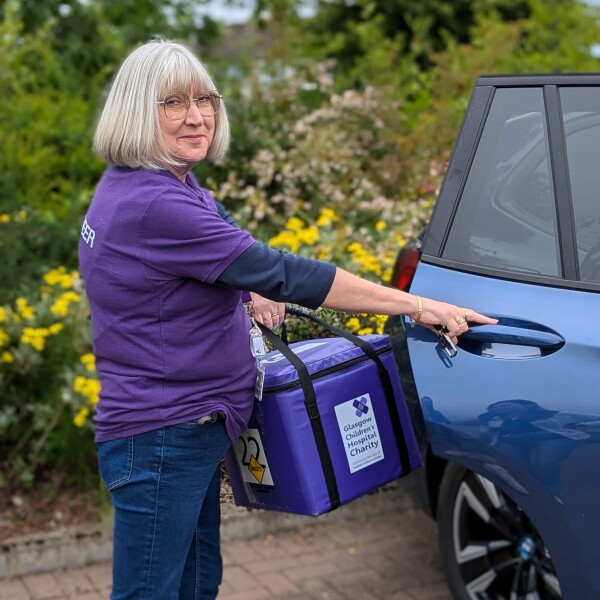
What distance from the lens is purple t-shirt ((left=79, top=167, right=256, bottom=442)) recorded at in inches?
95.3

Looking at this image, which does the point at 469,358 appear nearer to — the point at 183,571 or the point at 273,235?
the point at 183,571

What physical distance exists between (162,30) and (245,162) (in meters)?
2.79

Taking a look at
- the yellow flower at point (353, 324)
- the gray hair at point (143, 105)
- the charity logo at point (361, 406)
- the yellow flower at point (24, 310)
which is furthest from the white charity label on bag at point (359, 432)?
the yellow flower at point (24, 310)

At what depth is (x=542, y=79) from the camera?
112 inches

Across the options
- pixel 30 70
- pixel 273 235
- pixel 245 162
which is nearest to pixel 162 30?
pixel 30 70

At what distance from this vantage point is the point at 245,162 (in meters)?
6.12

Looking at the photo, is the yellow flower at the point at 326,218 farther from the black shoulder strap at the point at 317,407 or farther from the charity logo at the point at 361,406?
the charity logo at the point at 361,406

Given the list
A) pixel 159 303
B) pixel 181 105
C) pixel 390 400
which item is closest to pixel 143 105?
pixel 181 105

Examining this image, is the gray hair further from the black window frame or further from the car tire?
the car tire

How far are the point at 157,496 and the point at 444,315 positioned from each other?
2.81 feet

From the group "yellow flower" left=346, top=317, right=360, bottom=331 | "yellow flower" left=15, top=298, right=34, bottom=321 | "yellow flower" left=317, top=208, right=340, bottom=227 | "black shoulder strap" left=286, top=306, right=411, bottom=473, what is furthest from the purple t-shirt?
"yellow flower" left=317, top=208, right=340, bottom=227

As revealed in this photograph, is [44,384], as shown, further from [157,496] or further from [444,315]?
[444,315]

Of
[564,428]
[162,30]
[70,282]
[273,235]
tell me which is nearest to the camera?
[564,428]

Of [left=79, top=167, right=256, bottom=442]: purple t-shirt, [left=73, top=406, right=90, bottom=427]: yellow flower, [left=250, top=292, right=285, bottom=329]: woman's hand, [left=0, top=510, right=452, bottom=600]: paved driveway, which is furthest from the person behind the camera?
[left=73, top=406, right=90, bottom=427]: yellow flower
